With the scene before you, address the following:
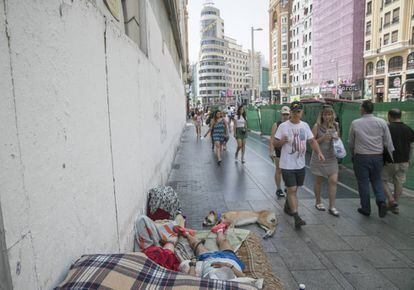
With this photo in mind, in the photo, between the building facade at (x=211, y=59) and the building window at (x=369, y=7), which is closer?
the building window at (x=369, y=7)

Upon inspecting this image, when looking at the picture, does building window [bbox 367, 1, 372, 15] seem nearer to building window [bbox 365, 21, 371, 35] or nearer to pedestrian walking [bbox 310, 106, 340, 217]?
building window [bbox 365, 21, 371, 35]

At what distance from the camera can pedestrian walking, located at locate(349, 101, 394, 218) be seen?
18.1 feet

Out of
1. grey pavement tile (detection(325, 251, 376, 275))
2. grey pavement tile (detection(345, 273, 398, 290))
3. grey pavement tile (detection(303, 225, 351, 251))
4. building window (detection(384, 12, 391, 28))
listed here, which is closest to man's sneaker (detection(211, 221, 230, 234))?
grey pavement tile (detection(303, 225, 351, 251))

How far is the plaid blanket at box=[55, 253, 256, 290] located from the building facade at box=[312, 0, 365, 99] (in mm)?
53446

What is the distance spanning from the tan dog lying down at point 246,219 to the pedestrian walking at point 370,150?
66.7 inches

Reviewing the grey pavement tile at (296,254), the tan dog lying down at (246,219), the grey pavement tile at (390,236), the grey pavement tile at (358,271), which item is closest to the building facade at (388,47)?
the grey pavement tile at (390,236)

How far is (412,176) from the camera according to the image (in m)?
7.05

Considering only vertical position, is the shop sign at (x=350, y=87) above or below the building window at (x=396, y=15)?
below

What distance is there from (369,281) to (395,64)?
56.8 m

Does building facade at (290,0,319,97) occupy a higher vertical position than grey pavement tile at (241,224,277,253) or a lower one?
higher

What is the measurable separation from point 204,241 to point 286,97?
9102 cm

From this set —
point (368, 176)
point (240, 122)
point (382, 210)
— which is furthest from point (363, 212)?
point (240, 122)

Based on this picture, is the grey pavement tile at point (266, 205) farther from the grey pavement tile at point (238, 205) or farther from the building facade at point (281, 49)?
the building facade at point (281, 49)

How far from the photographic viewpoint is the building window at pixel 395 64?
50.5 m
